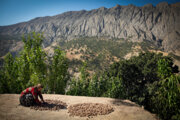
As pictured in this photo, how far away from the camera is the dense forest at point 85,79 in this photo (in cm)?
1022

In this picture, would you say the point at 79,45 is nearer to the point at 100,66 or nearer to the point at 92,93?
the point at 100,66

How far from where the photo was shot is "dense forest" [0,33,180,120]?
10.2 m

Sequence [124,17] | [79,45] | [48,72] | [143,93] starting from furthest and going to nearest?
[124,17] < [79,45] < [143,93] < [48,72]

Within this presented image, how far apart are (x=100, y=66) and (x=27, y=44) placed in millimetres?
64856

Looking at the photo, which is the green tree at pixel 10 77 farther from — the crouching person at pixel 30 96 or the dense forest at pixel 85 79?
the crouching person at pixel 30 96

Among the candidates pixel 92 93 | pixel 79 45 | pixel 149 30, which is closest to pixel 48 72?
pixel 92 93

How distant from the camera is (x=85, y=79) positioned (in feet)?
71.3

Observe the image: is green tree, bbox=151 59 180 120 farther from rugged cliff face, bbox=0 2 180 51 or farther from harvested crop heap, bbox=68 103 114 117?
rugged cliff face, bbox=0 2 180 51

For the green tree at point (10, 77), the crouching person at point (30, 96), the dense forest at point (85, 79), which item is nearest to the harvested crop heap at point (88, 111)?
the crouching person at point (30, 96)

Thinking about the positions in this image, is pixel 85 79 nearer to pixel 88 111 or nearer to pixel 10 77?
pixel 10 77

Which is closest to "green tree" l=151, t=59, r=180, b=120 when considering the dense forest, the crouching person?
the dense forest

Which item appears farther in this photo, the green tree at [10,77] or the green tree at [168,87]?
the green tree at [10,77]

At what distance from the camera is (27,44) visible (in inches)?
640

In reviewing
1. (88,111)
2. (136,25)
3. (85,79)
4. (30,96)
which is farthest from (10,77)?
(136,25)
